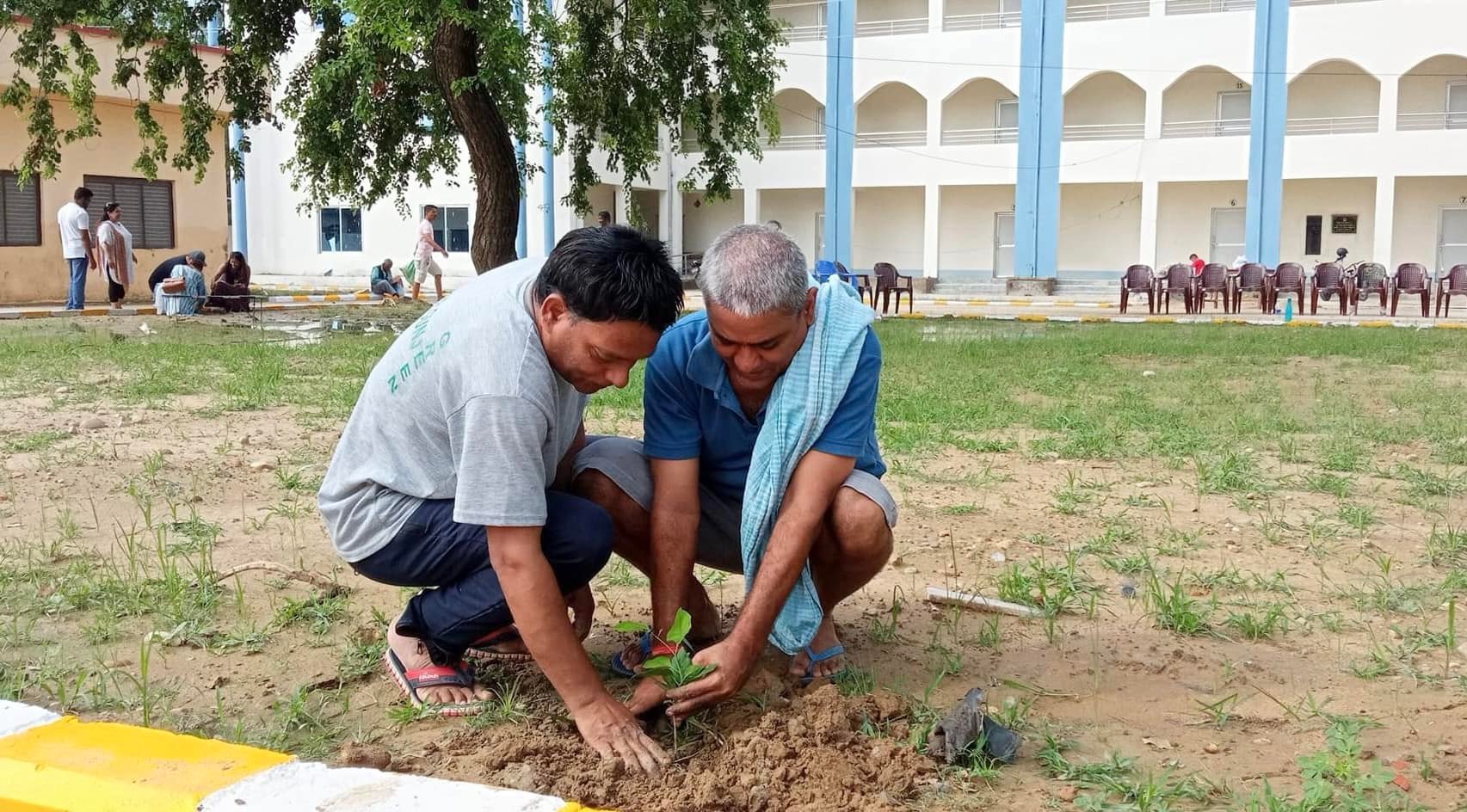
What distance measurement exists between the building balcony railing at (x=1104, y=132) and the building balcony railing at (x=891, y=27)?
465cm

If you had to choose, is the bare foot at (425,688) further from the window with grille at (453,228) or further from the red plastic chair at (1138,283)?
the window with grille at (453,228)

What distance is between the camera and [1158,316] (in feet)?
65.1

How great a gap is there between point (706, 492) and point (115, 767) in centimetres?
142

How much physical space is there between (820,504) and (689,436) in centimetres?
37

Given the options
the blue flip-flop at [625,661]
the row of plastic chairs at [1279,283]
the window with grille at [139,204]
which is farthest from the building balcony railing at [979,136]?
the blue flip-flop at [625,661]

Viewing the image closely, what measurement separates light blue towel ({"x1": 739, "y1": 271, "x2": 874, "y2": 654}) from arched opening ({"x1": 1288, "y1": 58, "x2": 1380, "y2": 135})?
90.6 feet

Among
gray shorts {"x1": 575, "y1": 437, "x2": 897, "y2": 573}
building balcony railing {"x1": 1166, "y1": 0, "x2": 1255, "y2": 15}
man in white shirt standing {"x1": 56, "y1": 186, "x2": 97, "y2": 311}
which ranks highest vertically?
building balcony railing {"x1": 1166, "y1": 0, "x2": 1255, "y2": 15}

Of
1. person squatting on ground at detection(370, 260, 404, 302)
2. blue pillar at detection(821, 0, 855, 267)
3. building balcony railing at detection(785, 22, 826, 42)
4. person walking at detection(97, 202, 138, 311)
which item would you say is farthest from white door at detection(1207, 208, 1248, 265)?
person walking at detection(97, 202, 138, 311)

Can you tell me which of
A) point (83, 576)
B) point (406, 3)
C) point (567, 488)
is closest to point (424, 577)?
point (567, 488)

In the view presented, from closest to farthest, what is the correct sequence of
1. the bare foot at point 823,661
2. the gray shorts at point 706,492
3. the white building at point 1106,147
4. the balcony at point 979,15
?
the gray shorts at point 706,492 → the bare foot at point 823,661 → the white building at point 1106,147 → the balcony at point 979,15

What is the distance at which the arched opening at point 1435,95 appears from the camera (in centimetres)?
2611

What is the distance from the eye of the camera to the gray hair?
244cm

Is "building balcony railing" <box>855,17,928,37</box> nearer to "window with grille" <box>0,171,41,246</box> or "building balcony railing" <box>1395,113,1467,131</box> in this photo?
"building balcony railing" <box>1395,113,1467,131</box>

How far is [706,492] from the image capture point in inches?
118
